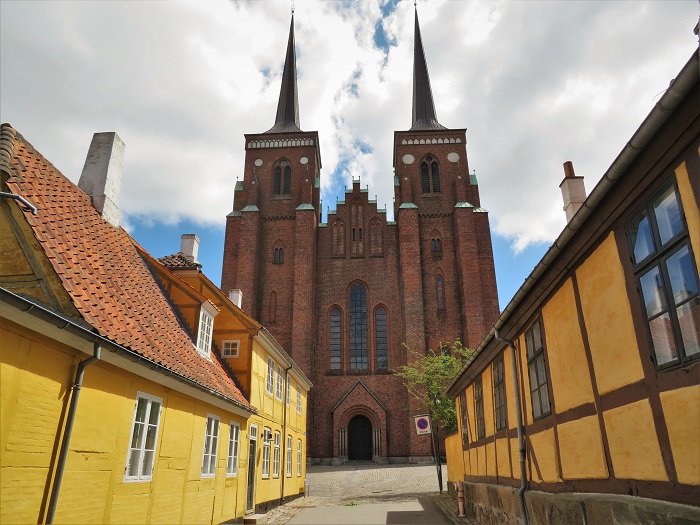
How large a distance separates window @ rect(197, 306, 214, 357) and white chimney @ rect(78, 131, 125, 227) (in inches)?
105

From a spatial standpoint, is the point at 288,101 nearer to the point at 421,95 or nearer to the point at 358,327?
the point at 421,95

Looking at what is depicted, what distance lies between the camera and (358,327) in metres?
34.8

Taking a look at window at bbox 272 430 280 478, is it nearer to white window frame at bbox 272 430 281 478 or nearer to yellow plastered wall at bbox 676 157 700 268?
white window frame at bbox 272 430 281 478

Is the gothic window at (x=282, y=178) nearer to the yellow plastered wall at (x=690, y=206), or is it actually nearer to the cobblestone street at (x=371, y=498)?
the cobblestone street at (x=371, y=498)

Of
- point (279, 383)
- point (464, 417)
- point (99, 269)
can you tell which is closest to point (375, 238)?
point (279, 383)

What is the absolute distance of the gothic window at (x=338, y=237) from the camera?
3678 centimetres

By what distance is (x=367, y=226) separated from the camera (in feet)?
123

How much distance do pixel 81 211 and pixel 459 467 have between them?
1211 centimetres

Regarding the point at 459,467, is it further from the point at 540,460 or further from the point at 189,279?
the point at 189,279

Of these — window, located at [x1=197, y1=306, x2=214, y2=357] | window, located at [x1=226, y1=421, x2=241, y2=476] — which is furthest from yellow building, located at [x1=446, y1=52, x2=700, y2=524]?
window, located at [x1=197, y1=306, x2=214, y2=357]

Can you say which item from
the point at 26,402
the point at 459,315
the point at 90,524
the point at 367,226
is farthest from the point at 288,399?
the point at 367,226

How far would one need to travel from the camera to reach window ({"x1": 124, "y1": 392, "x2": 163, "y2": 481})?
22.9 ft

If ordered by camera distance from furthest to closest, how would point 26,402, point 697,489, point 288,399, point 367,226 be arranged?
point 367,226 < point 288,399 < point 26,402 < point 697,489

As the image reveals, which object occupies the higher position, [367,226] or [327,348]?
[367,226]
